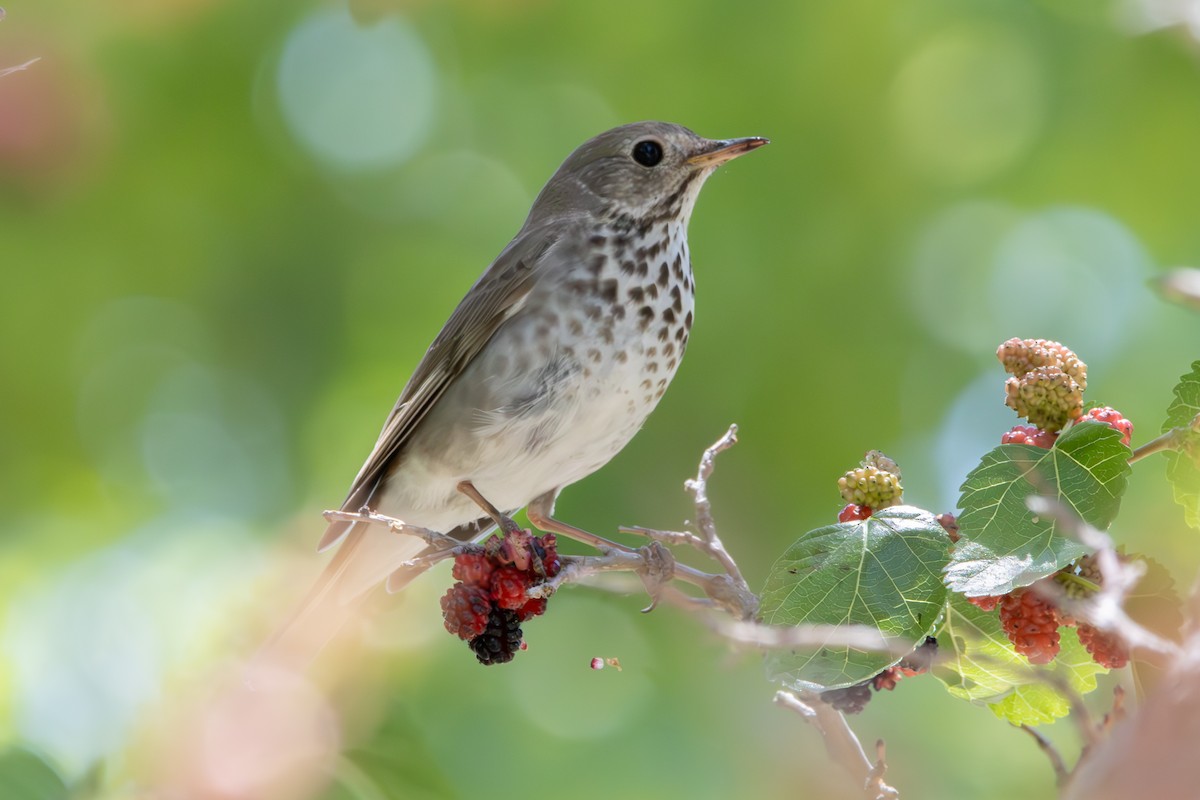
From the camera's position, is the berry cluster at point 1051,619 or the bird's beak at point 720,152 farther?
the bird's beak at point 720,152

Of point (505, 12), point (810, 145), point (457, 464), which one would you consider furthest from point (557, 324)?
point (505, 12)

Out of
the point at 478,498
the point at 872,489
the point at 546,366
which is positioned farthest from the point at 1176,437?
the point at 478,498

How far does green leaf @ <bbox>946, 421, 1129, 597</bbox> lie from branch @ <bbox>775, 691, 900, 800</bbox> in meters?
0.28

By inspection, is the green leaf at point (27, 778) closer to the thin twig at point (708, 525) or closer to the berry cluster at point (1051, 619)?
the thin twig at point (708, 525)

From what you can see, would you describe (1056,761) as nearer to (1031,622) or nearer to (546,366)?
(1031,622)

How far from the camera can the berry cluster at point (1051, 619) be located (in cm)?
175

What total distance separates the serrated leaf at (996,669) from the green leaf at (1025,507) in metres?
0.23

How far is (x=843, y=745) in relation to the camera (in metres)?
1.80

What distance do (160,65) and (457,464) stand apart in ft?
10.4

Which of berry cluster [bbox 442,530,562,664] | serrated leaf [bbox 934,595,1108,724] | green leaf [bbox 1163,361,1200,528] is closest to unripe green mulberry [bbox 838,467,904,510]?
serrated leaf [bbox 934,595,1108,724]

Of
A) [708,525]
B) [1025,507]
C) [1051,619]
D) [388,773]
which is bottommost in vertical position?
[388,773]

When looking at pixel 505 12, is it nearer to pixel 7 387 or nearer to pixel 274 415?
pixel 274 415

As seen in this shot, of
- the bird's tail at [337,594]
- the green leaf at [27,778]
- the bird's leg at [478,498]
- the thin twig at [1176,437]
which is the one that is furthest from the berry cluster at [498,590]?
the bird's tail at [337,594]

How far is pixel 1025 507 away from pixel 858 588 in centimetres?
26
